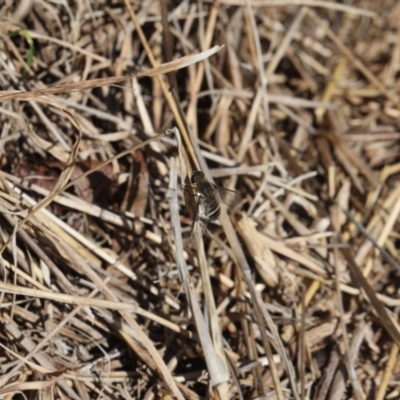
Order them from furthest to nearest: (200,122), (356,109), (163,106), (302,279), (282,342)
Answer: (356,109) → (200,122) → (163,106) → (302,279) → (282,342)

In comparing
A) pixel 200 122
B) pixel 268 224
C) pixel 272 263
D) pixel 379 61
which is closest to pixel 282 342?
pixel 272 263

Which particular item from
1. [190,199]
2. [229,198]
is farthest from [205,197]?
[229,198]

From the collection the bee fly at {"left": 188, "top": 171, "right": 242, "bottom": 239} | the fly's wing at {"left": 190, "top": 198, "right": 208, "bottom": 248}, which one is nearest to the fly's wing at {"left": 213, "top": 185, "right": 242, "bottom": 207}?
the bee fly at {"left": 188, "top": 171, "right": 242, "bottom": 239}

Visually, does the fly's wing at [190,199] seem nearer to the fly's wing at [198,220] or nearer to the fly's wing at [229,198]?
the fly's wing at [198,220]

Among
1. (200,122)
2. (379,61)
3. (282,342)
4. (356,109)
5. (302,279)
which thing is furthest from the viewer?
(379,61)

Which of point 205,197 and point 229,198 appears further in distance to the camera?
point 229,198

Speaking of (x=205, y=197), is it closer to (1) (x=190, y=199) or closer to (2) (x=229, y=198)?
(1) (x=190, y=199)

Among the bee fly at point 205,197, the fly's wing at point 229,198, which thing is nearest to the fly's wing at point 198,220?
the bee fly at point 205,197

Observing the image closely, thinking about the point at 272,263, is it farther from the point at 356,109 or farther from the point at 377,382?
the point at 356,109
